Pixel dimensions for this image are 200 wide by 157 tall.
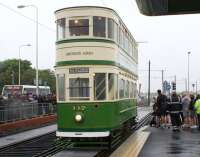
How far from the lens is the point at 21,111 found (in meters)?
27.9

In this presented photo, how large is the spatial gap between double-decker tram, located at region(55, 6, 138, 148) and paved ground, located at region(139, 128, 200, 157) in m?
1.35

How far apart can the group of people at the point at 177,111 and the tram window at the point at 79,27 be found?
8.17 meters

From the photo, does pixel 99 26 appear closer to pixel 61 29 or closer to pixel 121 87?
pixel 61 29

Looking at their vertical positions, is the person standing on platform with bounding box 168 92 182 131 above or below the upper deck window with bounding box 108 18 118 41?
below

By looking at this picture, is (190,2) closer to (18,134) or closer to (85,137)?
(85,137)

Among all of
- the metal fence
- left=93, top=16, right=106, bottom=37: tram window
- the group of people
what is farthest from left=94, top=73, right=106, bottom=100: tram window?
the metal fence

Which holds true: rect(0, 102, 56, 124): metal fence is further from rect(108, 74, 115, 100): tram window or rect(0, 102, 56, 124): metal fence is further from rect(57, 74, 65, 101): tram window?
rect(108, 74, 115, 100): tram window

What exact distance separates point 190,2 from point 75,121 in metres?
7.46

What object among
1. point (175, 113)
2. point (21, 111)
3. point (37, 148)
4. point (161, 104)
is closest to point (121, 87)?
point (37, 148)

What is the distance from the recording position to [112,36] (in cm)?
1658

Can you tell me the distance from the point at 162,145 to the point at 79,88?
124 inches

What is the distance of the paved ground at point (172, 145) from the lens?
14758 millimetres

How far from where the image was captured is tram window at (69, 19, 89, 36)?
53.3 feet

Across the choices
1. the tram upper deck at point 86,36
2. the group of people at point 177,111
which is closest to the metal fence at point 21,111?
the group of people at point 177,111
